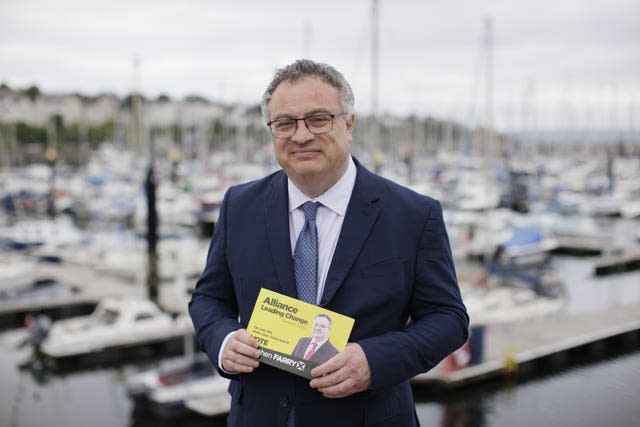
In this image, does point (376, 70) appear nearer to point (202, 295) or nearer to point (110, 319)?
point (110, 319)

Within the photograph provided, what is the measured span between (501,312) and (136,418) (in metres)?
8.84

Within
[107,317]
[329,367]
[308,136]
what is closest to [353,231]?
[308,136]

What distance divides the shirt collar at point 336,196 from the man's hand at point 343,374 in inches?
18.2

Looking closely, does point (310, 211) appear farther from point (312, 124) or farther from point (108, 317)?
point (108, 317)

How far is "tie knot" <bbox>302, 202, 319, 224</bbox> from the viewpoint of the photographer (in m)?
2.05

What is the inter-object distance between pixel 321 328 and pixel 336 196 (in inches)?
17.3

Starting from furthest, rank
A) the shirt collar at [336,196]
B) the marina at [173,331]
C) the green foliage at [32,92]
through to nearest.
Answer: the green foliage at [32,92] < the marina at [173,331] < the shirt collar at [336,196]

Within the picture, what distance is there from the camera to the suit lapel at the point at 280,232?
77.7 inches

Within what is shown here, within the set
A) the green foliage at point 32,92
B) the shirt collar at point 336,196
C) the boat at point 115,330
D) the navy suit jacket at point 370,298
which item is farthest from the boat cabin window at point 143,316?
the green foliage at point 32,92

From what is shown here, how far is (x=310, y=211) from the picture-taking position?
2.05 m

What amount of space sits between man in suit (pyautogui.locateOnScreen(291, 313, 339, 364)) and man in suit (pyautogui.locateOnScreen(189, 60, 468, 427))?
44 mm

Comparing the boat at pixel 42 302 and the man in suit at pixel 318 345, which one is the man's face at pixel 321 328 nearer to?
the man in suit at pixel 318 345

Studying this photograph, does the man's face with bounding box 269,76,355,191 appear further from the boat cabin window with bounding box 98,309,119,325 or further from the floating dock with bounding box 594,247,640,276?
the floating dock with bounding box 594,247,640,276

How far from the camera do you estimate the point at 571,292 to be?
22.9 m
